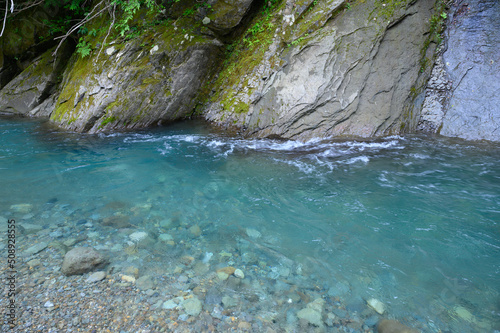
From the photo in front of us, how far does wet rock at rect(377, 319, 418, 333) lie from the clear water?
0.41ft

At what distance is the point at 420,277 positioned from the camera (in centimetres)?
327

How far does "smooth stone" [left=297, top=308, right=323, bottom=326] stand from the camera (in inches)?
108

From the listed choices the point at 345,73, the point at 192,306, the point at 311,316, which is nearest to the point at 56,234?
the point at 192,306

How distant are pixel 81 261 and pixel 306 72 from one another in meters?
6.54

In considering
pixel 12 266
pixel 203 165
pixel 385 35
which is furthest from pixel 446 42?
pixel 12 266

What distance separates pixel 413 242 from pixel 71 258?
414 cm

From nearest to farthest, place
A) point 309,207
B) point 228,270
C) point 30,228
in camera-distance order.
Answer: point 228,270 < point 30,228 < point 309,207

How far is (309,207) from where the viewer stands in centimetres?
468

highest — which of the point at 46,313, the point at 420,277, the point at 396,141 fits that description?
the point at 396,141

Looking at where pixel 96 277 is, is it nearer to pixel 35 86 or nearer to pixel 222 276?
pixel 222 276

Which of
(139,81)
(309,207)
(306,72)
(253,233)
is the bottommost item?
(253,233)

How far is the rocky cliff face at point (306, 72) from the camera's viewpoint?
7488mm

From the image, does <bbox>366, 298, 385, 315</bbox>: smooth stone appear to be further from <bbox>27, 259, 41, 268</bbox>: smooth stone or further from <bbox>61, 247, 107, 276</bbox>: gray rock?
<bbox>27, 259, 41, 268</bbox>: smooth stone

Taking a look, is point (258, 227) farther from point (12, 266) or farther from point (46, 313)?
point (12, 266)
